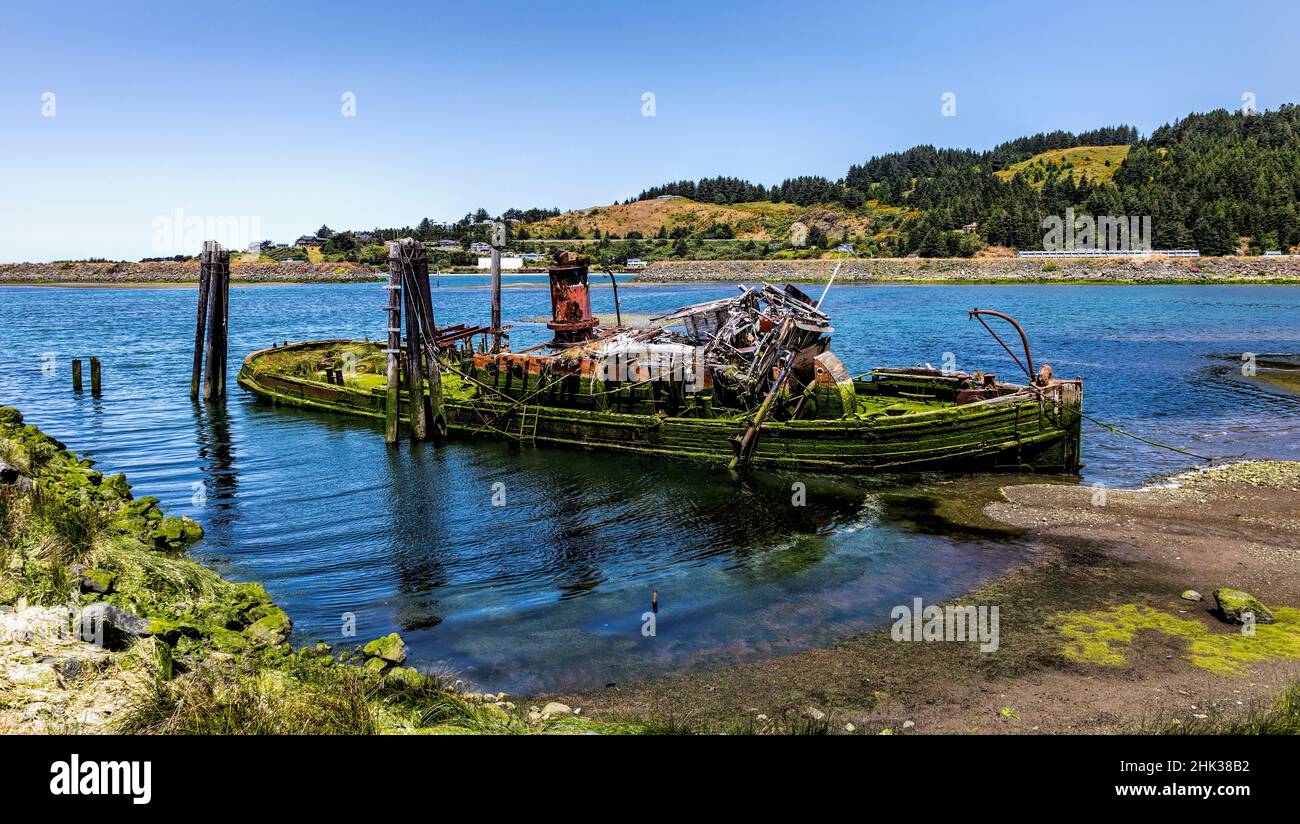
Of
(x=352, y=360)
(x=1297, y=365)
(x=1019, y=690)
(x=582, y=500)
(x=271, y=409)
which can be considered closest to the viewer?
(x=1019, y=690)

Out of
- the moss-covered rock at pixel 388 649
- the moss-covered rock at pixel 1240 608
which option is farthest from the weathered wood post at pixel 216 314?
the moss-covered rock at pixel 1240 608

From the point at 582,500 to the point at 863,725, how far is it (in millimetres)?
12172

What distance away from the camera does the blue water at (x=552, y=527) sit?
13.1m

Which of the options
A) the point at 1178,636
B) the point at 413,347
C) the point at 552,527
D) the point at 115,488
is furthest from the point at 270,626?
the point at 413,347

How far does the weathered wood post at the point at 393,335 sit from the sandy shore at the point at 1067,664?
17.4 m

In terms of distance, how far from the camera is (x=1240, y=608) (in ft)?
40.4

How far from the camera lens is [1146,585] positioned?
14.1 meters

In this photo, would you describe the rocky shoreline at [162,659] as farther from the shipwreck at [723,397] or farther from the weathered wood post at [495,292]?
the weathered wood post at [495,292]

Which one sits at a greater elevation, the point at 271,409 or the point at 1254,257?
the point at 1254,257

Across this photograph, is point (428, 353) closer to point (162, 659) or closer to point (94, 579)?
point (94, 579)

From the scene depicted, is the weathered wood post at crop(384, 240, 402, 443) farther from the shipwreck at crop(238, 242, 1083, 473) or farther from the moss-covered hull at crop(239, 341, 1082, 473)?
the moss-covered hull at crop(239, 341, 1082, 473)

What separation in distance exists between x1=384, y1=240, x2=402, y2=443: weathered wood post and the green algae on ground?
19870mm
